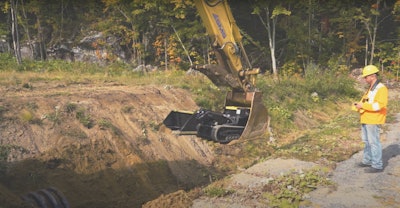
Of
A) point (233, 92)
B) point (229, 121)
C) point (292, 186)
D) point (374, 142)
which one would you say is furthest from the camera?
point (233, 92)

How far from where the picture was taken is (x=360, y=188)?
572 centimetres

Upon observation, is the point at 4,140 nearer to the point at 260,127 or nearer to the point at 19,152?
the point at 19,152

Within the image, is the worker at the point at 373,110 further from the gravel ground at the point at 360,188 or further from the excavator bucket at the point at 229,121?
the excavator bucket at the point at 229,121

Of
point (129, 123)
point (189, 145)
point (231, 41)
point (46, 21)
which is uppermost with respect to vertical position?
point (46, 21)

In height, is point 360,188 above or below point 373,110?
below

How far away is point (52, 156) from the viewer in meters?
6.89

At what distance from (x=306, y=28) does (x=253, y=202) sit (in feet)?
69.1

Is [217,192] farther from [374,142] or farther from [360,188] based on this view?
[374,142]

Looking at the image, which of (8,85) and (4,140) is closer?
(4,140)

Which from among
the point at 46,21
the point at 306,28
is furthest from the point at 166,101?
the point at 46,21

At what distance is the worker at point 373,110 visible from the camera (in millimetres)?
6148

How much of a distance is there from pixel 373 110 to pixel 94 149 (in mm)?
5266

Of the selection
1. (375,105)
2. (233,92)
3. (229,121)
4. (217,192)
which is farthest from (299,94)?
→ (217,192)

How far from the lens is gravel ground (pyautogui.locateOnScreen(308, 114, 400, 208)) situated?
5164 millimetres
